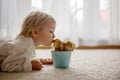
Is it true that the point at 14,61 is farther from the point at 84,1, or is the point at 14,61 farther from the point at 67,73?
the point at 84,1

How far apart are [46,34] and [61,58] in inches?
4.8

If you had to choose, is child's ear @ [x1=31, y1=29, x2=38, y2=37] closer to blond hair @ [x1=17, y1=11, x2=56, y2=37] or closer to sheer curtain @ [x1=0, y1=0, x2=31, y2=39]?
blond hair @ [x1=17, y1=11, x2=56, y2=37]

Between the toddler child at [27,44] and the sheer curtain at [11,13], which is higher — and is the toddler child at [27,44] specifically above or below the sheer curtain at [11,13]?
below

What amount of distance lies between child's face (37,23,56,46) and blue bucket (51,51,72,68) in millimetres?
73

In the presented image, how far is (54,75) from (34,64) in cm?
16

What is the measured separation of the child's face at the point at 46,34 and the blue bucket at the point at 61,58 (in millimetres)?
73

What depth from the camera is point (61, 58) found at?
1075 millimetres

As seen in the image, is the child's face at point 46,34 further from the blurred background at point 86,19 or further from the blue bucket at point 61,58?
the blurred background at point 86,19

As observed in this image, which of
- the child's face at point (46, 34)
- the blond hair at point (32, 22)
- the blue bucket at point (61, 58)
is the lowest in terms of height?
the blue bucket at point (61, 58)

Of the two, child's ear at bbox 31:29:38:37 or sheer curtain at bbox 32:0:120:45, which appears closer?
child's ear at bbox 31:29:38:37

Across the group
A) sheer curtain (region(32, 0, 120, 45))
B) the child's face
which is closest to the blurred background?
sheer curtain (region(32, 0, 120, 45))

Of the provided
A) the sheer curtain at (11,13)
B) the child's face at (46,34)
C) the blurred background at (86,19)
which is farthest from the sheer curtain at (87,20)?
the child's face at (46,34)

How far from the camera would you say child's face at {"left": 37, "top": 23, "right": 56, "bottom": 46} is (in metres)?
1.10

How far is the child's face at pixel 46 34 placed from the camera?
3.62 ft
